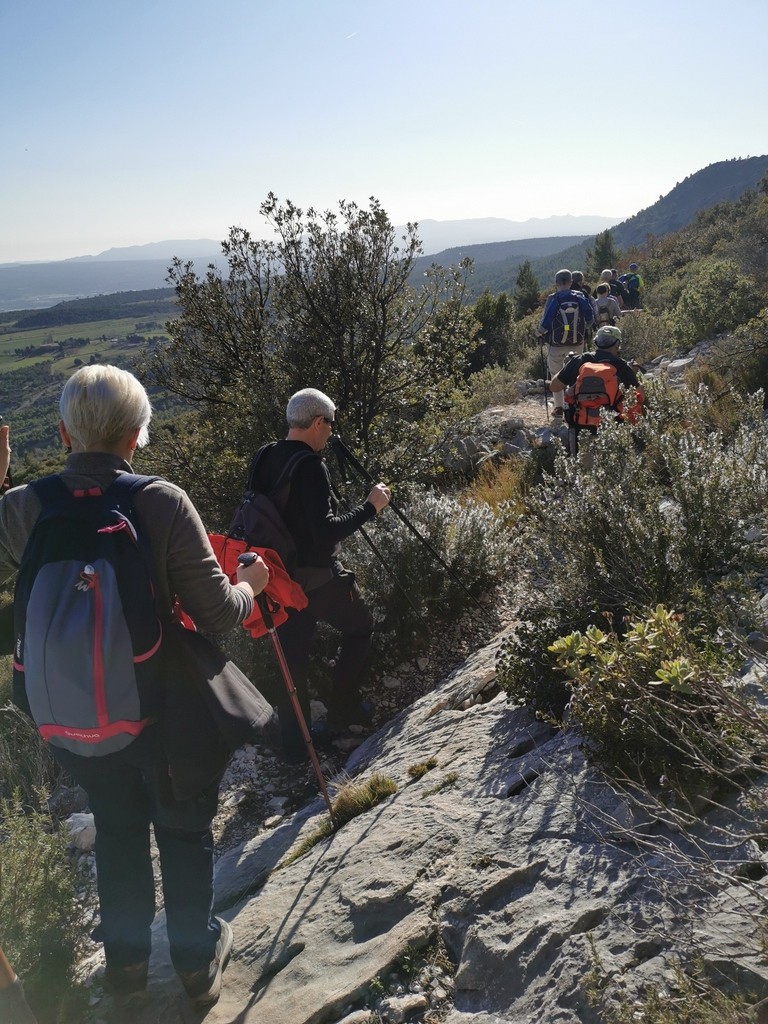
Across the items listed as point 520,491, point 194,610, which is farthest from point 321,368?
point 194,610

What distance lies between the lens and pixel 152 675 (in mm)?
2072

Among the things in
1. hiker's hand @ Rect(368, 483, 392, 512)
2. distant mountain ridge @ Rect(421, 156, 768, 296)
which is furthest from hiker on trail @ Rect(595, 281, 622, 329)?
distant mountain ridge @ Rect(421, 156, 768, 296)

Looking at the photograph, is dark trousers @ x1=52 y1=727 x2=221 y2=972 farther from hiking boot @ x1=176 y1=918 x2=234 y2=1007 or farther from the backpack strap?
the backpack strap

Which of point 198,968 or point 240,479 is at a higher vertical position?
point 240,479

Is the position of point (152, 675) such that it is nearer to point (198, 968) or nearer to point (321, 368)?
point (198, 968)

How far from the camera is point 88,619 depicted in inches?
75.4

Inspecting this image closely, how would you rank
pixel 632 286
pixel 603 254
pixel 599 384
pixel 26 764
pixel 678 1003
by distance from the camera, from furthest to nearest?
pixel 603 254 < pixel 632 286 < pixel 599 384 < pixel 26 764 < pixel 678 1003

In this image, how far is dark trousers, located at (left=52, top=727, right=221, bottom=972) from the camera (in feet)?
7.26

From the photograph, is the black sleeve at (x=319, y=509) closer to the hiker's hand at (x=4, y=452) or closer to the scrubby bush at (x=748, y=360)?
the hiker's hand at (x=4, y=452)

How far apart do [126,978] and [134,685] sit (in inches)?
45.4

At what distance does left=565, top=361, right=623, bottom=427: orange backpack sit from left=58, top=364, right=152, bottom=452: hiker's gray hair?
15.5 ft

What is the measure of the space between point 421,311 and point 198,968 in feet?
21.1

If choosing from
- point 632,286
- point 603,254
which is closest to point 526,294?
point 603,254

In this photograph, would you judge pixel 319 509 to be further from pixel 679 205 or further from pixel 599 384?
pixel 679 205
